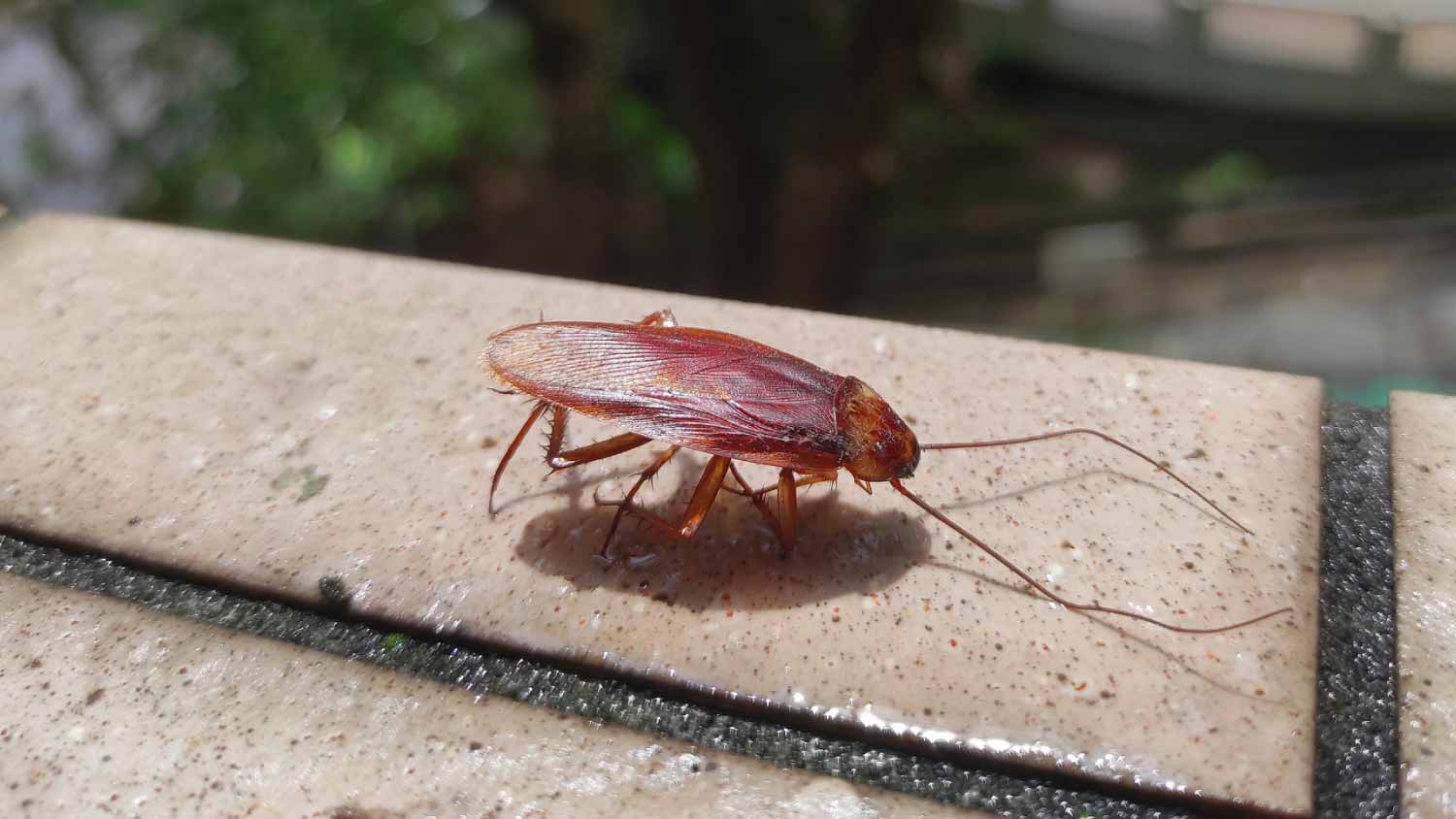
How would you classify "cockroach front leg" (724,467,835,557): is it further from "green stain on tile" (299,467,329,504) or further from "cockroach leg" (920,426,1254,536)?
"green stain on tile" (299,467,329,504)

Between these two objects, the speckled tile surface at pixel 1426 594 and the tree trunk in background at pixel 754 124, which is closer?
the speckled tile surface at pixel 1426 594

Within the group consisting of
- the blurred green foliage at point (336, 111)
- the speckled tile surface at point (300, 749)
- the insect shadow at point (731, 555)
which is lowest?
the speckled tile surface at point (300, 749)

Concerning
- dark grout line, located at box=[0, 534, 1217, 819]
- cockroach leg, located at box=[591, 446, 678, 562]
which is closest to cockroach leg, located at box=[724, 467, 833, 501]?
cockroach leg, located at box=[591, 446, 678, 562]

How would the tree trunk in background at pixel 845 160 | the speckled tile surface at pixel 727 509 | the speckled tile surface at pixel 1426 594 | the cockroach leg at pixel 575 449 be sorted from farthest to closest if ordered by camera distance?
1. the tree trunk in background at pixel 845 160
2. the cockroach leg at pixel 575 449
3. the speckled tile surface at pixel 727 509
4. the speckled tile surface at pixel 1426 594

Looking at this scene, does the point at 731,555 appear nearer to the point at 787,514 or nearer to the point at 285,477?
the point at 787,514

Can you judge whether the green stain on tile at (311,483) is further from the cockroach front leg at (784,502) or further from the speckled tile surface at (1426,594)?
the speckled tile surface at (1426,594)

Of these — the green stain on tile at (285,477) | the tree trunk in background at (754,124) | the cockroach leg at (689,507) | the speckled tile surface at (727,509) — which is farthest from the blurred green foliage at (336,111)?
the cockroach leg at (689,507)

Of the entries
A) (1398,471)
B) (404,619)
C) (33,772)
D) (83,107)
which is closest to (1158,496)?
(1398,471)
